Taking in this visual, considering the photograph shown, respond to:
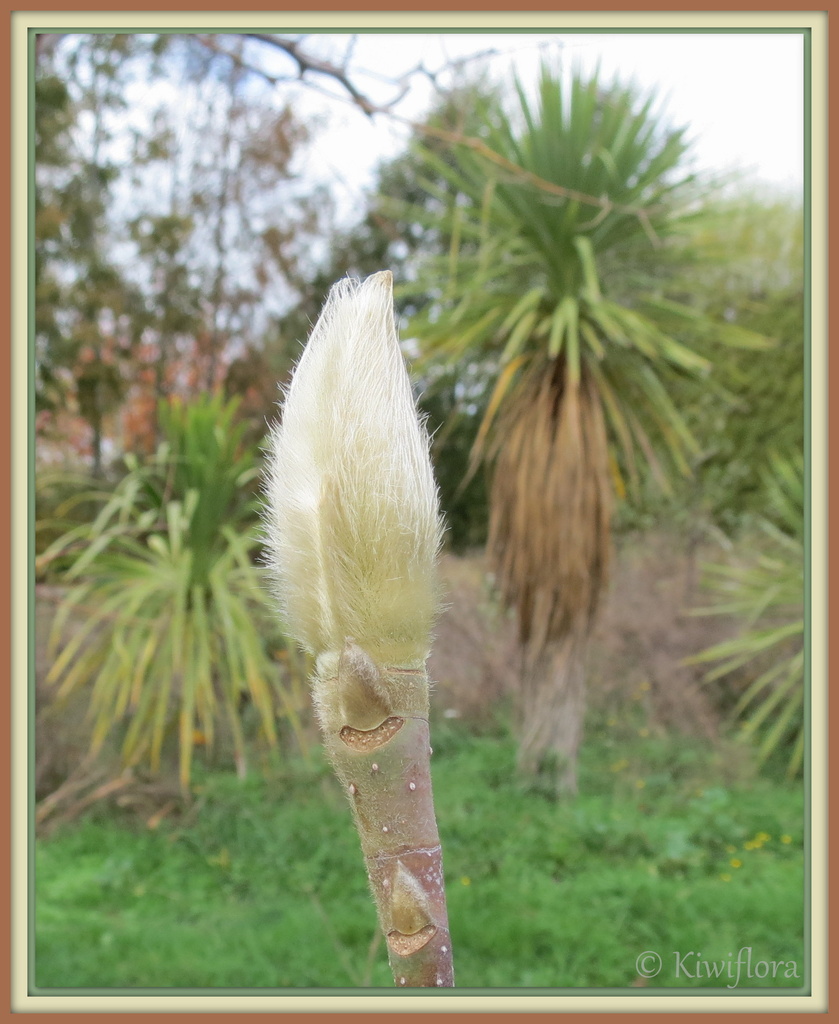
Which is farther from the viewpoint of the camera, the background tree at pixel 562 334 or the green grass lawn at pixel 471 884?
the background tree at pixel 562 334

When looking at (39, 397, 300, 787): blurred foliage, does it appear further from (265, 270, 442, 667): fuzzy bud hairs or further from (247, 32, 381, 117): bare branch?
(265, 270, 442, 667): fuzzy bud hairs

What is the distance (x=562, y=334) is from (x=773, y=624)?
5.78ft

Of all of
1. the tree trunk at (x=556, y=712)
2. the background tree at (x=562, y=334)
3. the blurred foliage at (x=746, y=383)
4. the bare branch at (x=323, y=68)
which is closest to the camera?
the bare branch at (x=323, y=68)

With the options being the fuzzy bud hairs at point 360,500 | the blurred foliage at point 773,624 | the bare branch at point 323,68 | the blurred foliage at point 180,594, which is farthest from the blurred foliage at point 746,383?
the fuzzy bud hairs at point 360,500

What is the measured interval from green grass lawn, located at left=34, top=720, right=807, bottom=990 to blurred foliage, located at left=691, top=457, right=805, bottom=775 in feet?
1.01

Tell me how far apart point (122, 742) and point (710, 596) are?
112 inches

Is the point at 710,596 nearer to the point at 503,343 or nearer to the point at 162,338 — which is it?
the point at 503,343

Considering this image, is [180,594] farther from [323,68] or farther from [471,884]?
[323,68]

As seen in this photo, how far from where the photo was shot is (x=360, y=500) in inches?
12.6

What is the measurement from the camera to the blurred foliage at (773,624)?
3.38m

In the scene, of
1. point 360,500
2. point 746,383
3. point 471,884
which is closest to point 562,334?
point 746,383

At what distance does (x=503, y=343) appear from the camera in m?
3.47

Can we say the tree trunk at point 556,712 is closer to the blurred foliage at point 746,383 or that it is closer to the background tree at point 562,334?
the background tree at point 562,334

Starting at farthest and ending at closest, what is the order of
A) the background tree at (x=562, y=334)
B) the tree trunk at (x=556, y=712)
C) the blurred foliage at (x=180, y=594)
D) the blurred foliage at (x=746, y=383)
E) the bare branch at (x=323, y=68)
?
the blurred foliage at (x=746, y=383), the tree trunk at (x=556, y=712), the background tree at (x=562, y=334), the blurred foliage at (x=180, y=594), the bare branch at (x=323, y=68)
